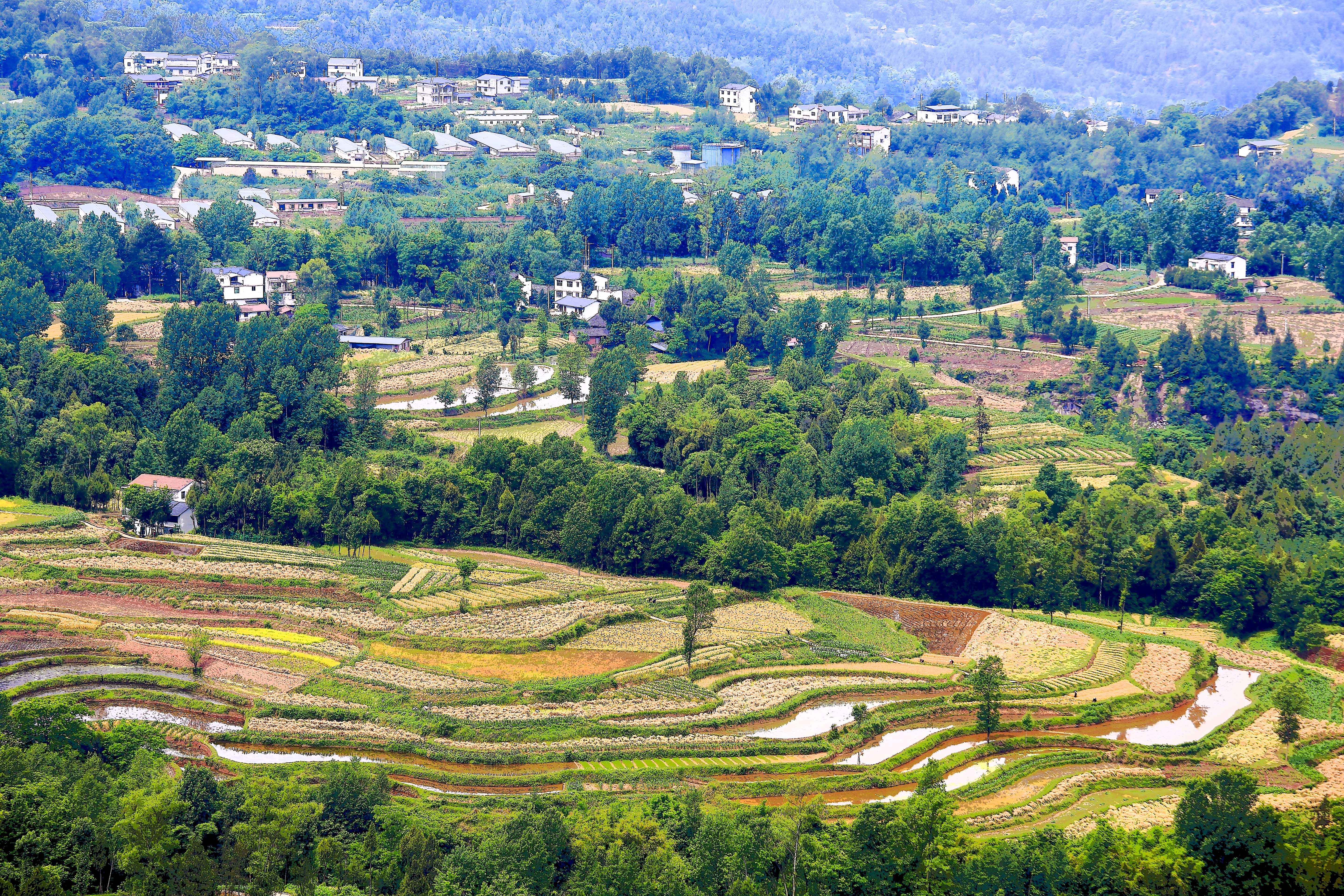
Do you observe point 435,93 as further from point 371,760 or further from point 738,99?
point 371,760

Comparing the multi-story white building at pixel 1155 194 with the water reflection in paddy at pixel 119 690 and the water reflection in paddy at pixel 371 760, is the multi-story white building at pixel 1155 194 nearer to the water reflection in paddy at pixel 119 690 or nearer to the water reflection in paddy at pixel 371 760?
the water reflection in paddy at pixel 371 760

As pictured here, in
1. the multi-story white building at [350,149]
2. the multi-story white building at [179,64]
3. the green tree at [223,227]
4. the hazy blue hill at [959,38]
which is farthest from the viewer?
the hazy blue hill at [959,38]

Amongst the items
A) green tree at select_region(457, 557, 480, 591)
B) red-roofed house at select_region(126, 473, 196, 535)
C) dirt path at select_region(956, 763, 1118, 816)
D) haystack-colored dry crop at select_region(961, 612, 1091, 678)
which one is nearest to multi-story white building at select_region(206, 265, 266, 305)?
red-roofed house at select_region(126, 473, 196, 535)

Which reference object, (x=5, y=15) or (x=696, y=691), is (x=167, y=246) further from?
(x=5, y=15)

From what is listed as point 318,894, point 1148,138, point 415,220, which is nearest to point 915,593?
point 318,894

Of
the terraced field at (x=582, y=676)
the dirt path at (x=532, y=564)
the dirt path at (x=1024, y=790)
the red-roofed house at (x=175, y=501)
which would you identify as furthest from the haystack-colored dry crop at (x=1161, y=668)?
the red-roofed house at (x=175, y=501)

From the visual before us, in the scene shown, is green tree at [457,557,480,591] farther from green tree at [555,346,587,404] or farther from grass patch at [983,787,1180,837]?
grass patch at [983,787,1180,837]
